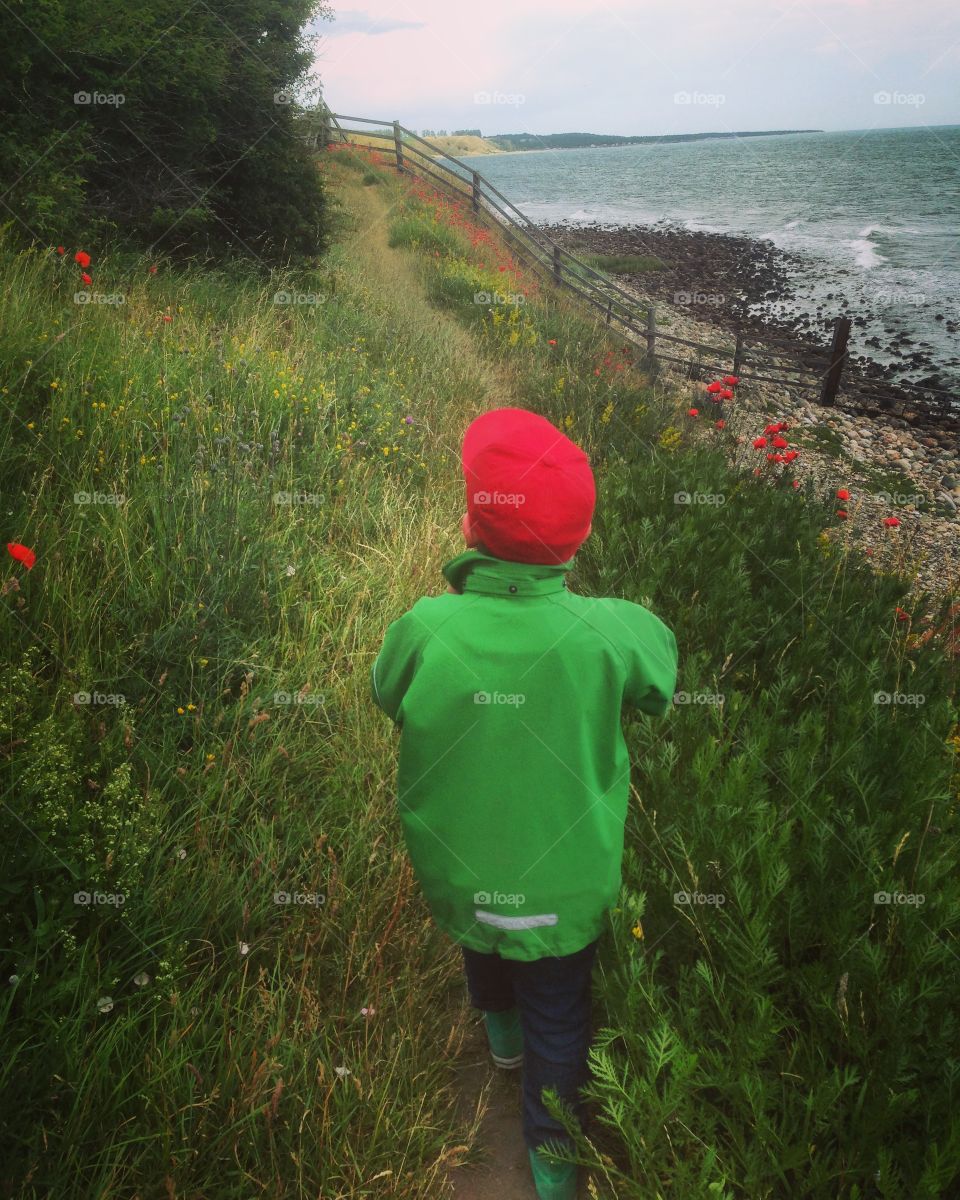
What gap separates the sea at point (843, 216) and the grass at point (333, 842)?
51.6ft

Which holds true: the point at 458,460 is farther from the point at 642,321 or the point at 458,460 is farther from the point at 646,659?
the point at 642,321

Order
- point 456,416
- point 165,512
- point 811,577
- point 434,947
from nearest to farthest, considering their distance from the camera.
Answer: point 434,947 → point 165,512 → point 811,577 → point 456,416

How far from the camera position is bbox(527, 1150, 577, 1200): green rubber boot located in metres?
1.70

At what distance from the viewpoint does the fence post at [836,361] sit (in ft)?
41.7

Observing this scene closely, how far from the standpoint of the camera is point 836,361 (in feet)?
42.5

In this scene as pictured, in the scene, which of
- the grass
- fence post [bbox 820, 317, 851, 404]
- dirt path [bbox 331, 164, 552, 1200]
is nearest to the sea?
fence post [bbox 820, 317, 851, 404]

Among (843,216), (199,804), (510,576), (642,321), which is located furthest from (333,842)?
(843,216)

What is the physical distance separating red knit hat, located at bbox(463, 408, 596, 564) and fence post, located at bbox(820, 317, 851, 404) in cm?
1313

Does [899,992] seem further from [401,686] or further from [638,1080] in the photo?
[401,686]

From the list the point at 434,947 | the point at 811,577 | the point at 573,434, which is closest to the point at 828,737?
the point at 811,577

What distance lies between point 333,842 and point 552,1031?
0.85 m

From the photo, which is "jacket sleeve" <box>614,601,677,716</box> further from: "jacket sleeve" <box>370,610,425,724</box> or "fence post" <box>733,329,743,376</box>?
"fence post" <box>733,329,743,376</box>

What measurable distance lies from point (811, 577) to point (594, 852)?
2.78m

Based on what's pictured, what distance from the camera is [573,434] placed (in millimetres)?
6219
